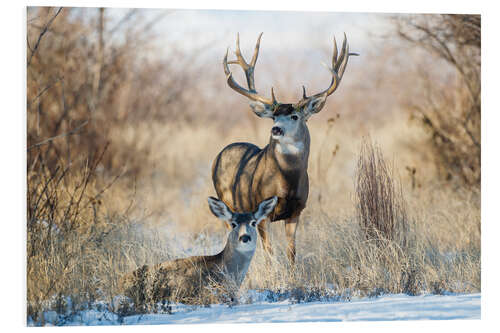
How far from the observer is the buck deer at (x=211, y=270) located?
647 centimetres

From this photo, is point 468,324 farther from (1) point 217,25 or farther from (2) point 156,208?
(1) point 217,25

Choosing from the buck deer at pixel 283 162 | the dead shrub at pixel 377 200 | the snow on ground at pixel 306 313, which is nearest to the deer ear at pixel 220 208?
the buck deer at pixel 283 162

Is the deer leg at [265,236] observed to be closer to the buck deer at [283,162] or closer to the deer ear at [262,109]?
the buck deer at [283,162]

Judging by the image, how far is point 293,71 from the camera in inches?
688

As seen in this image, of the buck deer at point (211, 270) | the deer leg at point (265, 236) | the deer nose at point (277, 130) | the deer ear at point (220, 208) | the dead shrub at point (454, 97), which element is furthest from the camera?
the dead shrub at point (454, 97)

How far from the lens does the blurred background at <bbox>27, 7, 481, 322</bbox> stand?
24.7 ft

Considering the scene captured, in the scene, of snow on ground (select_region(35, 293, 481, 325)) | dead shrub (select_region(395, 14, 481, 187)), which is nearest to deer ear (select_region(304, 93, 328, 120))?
snow on ground (select_region(35, 293, 481, 325))

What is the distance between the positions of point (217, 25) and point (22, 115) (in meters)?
8.03

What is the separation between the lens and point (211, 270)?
6.60 meters

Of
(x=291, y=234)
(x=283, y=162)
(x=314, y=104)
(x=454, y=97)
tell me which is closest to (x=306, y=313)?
(x=291, y=234)

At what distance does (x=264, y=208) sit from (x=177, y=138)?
1149 cm

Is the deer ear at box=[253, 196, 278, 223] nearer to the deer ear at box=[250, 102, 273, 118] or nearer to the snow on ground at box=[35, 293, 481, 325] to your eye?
the snow on ground at box=[35, 293, 481, 325]

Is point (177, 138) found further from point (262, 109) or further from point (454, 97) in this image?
point (262, 109)
